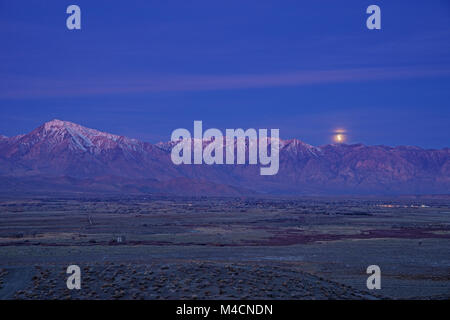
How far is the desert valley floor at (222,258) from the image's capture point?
2519 centimetres

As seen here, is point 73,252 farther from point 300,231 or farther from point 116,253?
point 300,231

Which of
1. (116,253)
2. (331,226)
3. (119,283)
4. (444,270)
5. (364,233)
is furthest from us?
(331,226)

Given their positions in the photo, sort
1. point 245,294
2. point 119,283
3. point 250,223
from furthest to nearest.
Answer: point 250,223 → point 119,283 → point 245,294

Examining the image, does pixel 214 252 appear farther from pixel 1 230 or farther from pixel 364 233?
pixel 1 230

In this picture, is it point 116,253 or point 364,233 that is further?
point 364,233

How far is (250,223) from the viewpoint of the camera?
8338 centimetres

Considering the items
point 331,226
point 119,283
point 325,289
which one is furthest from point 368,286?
point 331,226

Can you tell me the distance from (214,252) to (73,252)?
11.2 meters

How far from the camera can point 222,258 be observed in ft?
145

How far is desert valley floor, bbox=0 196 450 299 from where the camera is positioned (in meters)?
25.2

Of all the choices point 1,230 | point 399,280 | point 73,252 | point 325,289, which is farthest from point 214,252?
point 1,230

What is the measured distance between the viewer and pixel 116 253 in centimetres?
4656

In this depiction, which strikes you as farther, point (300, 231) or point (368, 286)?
point (300, 231)
